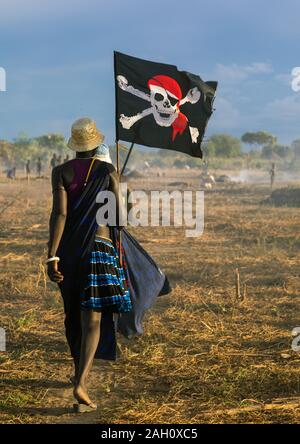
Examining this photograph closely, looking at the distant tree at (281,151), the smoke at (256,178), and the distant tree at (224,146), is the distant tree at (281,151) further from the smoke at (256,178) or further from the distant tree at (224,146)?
the smoke at (256,178)

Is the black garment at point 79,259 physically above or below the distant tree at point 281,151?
below

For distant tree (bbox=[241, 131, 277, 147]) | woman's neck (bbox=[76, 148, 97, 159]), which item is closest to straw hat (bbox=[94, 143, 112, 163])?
woman's neck (bbox=[76, 148, 97, 159])

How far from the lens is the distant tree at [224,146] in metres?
106

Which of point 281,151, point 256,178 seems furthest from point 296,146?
point 256,178

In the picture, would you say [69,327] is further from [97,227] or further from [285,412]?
[285,412]

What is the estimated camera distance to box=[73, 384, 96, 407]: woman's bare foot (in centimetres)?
400

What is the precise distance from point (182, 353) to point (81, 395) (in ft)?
5.00

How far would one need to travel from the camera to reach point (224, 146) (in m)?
107

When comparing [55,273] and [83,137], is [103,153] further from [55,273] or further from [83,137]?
[55,273]

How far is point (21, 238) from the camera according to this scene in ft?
42.1

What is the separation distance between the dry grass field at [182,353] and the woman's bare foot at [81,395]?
99mm

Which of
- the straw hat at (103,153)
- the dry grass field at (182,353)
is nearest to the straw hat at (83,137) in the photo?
the straw hat at (103,153)

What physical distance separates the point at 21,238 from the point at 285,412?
9.70 m
